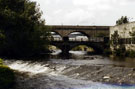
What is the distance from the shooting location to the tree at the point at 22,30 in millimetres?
40594

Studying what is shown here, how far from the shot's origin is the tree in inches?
1598

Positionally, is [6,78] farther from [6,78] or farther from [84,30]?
[84,30]

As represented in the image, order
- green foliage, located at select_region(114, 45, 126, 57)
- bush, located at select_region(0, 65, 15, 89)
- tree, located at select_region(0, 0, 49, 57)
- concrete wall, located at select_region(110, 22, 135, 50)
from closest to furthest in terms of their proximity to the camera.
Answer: bush, located at select_region(0, 65, 15, 89) < tree, located at select_region(0, 0, 49, 57) < concrete wall, located at select_region(110, 22, 135, 50) < green foliage, located at select_region(114, 45, 126, 57)

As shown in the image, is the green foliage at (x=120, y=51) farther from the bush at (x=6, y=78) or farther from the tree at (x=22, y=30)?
the bush at (x=6, y=78)

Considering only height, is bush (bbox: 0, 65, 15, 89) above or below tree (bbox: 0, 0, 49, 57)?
below

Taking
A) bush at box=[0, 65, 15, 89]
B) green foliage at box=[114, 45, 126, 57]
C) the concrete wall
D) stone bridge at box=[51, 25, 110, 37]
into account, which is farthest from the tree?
stone bridge at box=[51, 25, 110, 37]

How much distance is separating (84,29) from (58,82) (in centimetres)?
6703

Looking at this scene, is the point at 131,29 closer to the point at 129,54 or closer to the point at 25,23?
the point at 129,54

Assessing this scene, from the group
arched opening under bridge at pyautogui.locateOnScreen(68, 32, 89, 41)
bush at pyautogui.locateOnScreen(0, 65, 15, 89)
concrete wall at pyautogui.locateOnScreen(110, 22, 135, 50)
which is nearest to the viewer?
bush at pyautogui.locateOnScreen(0, 65, 15, 89)

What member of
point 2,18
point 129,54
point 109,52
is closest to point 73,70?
point 2,18

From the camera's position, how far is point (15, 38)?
151 feet

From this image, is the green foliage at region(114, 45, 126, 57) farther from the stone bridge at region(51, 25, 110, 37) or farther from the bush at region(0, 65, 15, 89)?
the bush at region(0, 65, 15, 89)

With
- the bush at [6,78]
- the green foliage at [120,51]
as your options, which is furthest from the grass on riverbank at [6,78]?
the green foliage at [120,51]

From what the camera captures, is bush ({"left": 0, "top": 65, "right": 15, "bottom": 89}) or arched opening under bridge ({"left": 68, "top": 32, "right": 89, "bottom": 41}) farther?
arched opening under bridge ({"left": 68, "top": 32, "right": 89, "bottom": 41})
